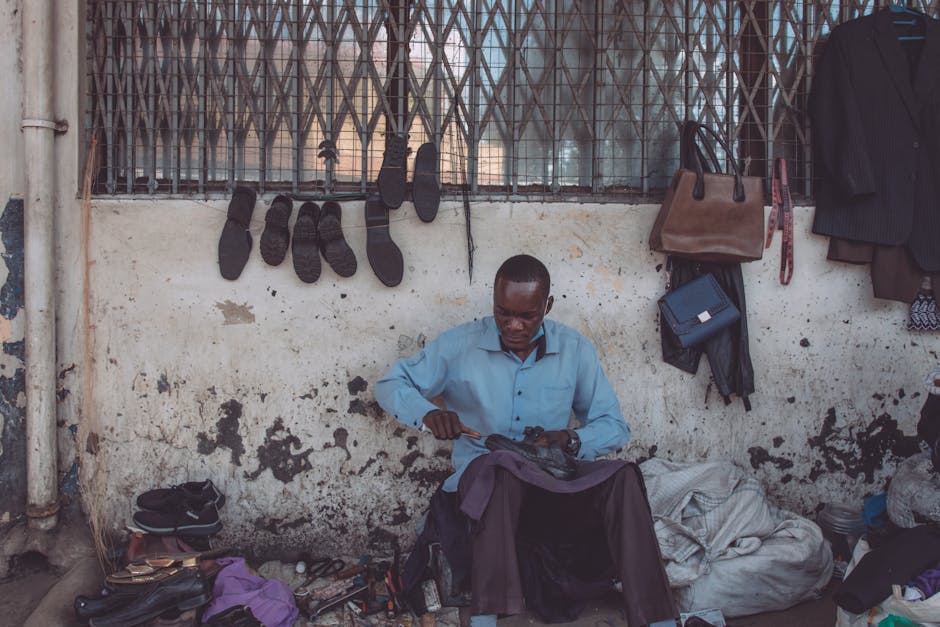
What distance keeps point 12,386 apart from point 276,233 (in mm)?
1265

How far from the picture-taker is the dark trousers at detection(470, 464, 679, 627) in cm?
220

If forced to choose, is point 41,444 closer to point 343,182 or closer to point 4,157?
point 4,157

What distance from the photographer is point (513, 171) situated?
10.9 ft

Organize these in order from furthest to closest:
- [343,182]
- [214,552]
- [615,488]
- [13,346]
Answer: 1. [343,182]
2. [13,346]
3. [214,552]
4. [615,488]

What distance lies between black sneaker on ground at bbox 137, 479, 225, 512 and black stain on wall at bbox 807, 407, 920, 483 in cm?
263

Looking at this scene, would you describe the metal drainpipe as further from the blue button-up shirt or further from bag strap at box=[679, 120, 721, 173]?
bag strap at box=[679, 120, 721, 173]

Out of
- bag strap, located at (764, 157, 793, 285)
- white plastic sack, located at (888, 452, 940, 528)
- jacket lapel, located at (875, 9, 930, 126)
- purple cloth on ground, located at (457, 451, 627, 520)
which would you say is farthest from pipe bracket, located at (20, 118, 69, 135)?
white plastic sack, located at (888, 452, 940, 528)

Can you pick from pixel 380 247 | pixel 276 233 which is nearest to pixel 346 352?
pixel 380 247

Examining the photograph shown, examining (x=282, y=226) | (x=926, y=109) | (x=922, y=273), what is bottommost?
(x=922, y=273)

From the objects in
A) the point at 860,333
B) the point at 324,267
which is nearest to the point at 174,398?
the point at 324,267

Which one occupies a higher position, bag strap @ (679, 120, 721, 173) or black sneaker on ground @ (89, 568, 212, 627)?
bag strap @ (679, 120, 721, 173)

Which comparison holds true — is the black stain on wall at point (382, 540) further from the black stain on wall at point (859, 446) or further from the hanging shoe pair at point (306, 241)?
the black stain on wall at point (859, 446)

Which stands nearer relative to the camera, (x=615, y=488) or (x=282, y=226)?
(x=615, y=488)

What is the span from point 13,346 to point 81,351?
0.25 metres
